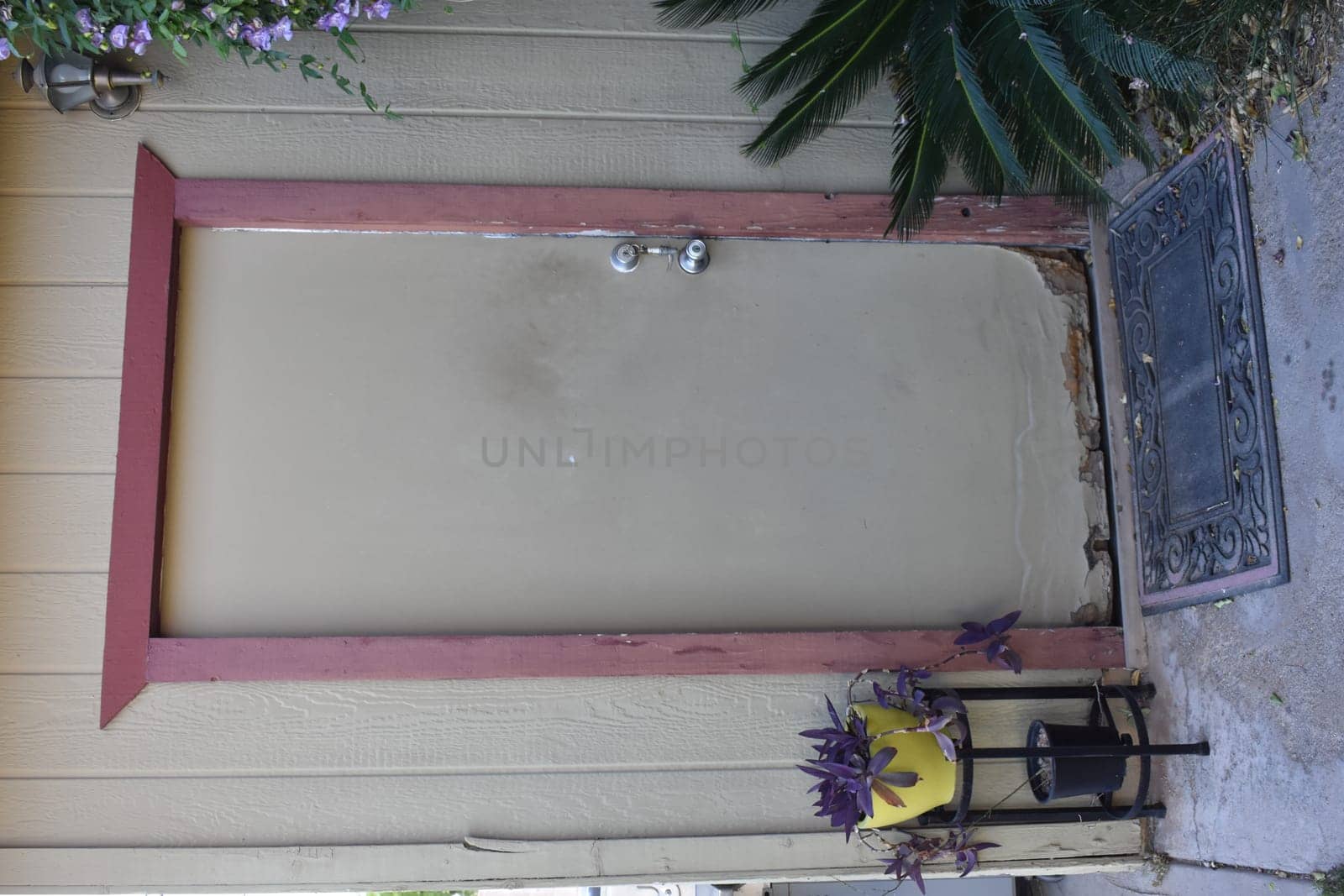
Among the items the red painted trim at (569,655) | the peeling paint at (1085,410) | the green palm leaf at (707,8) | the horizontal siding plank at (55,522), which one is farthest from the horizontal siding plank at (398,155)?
the red painted trim at (569,655)

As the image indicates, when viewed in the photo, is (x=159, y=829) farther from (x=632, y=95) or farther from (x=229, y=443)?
(x=632, y=95)

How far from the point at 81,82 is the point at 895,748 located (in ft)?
8.95

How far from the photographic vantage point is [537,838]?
236 cm

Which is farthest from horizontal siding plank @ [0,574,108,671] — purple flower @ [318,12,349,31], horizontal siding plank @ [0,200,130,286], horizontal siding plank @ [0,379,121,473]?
purple flower @ [318,12,349,31]

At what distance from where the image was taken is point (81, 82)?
96.7 inches

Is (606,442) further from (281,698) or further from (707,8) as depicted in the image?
(707,8)

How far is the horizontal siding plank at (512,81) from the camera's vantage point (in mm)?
2592

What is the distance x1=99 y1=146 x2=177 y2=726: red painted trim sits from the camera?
7.62 ft

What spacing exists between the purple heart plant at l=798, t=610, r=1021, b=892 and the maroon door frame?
0.09 meters

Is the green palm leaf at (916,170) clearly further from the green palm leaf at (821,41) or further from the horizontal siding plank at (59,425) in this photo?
the horizontal siding plank at (59,425)

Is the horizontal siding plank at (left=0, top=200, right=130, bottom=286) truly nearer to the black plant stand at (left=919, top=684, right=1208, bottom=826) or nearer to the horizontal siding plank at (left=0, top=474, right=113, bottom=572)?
the horizontal siding plank at (left=0, top=474, right=113, bottom=572)

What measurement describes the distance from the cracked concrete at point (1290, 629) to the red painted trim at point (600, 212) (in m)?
0.66

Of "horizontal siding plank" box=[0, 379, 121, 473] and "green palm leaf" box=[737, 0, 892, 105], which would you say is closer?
"green palm leaf" box=[737, 0, 892, 105]

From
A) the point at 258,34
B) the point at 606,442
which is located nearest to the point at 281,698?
the point at 606,442
